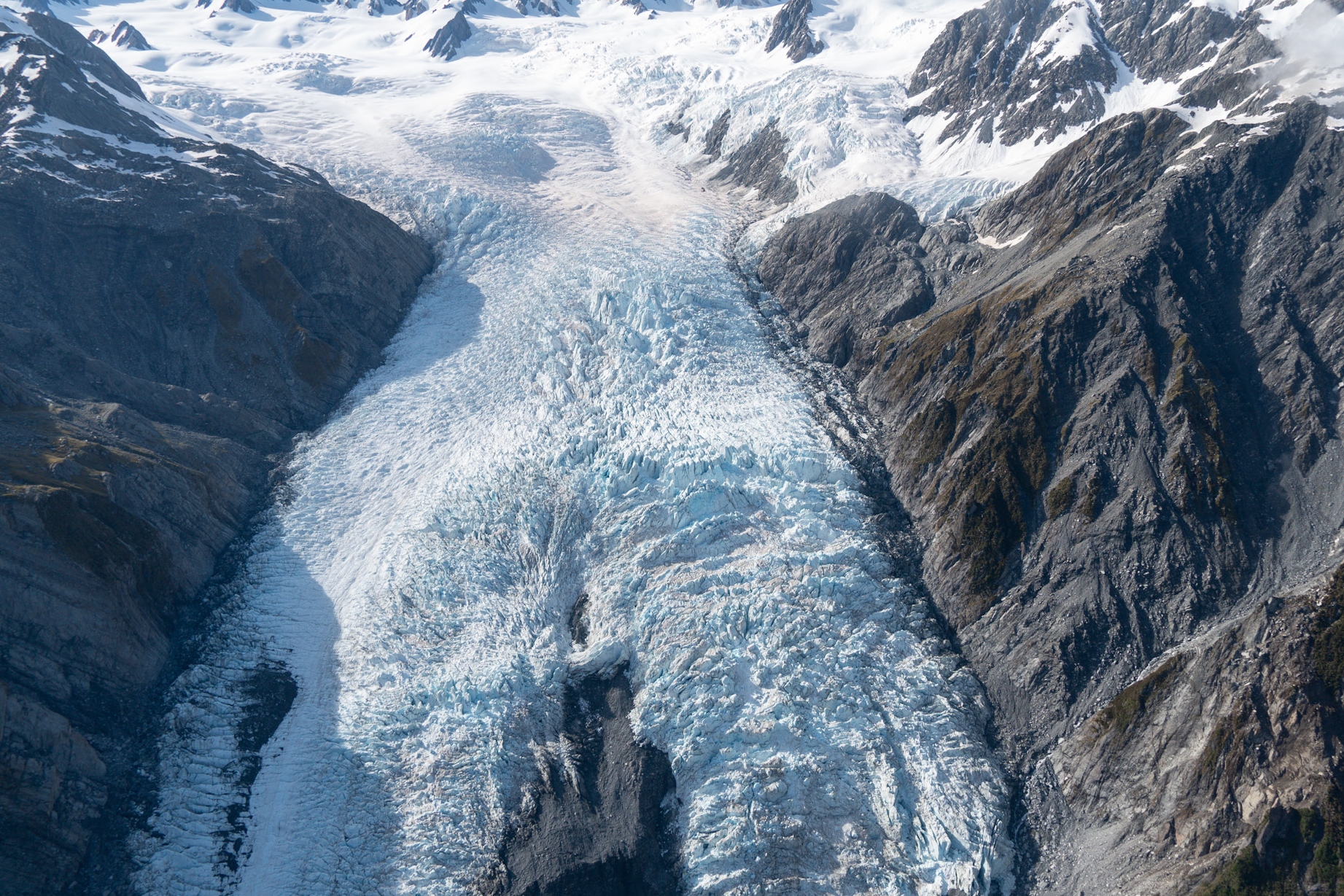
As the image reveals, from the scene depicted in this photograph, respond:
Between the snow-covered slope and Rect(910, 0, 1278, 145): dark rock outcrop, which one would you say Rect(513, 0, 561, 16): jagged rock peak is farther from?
Rect(910, 0, 1278, 145): dark rock outcrop

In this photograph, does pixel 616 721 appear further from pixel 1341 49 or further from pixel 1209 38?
pixel 1209 38

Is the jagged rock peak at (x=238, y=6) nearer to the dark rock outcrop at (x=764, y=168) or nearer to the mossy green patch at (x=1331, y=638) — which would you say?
the dark rock outcrop at (x=764, y=168)

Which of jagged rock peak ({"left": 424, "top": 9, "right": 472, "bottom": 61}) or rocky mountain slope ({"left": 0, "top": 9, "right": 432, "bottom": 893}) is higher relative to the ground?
jagged rock peak ({"left": 424, "top": 9, "right": 472, "bottom": 61})

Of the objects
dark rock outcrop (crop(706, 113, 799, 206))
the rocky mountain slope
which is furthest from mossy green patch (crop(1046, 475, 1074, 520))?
the rocky mountain slope

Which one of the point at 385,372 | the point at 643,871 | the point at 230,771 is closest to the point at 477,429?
the point at 385,372

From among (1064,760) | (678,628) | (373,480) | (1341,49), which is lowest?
(1064,760)

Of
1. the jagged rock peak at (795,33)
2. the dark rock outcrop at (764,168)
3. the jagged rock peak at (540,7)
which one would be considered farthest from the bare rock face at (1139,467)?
the jagged rock peak at (540,7)
